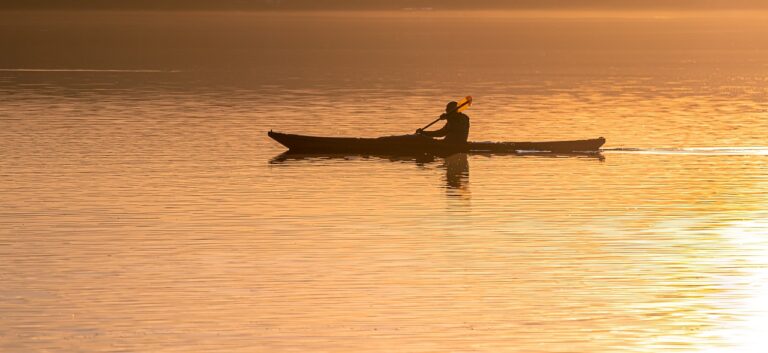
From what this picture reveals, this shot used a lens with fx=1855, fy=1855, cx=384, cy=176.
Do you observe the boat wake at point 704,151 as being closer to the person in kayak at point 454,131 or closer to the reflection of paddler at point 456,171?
the person in kayak at point 454,131

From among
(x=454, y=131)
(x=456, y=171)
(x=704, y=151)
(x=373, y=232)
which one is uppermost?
(x=373, y=232)

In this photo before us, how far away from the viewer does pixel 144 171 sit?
34.6 m

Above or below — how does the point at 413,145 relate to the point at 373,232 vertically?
below

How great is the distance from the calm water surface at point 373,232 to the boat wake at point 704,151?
2.9 inches

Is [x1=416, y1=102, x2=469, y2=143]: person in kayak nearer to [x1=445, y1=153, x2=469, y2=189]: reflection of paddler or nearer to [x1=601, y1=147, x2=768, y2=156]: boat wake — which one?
[x1=445, y1=153, x2=469, y2=189]: reflection of paddler

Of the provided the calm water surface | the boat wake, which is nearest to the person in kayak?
the calm water surface

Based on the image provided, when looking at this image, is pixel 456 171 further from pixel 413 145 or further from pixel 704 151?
pixel 704 151

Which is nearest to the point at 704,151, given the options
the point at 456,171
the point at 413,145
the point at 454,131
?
A: the point at 454,131

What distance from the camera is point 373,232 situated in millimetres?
25891

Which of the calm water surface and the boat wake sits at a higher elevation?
the calm water surface

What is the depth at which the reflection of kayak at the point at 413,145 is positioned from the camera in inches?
1452

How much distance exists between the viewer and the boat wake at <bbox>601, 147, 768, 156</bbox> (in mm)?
38719

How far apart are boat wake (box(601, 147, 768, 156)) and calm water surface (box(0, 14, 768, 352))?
7 centimetres

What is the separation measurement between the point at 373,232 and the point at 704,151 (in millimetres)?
15167
